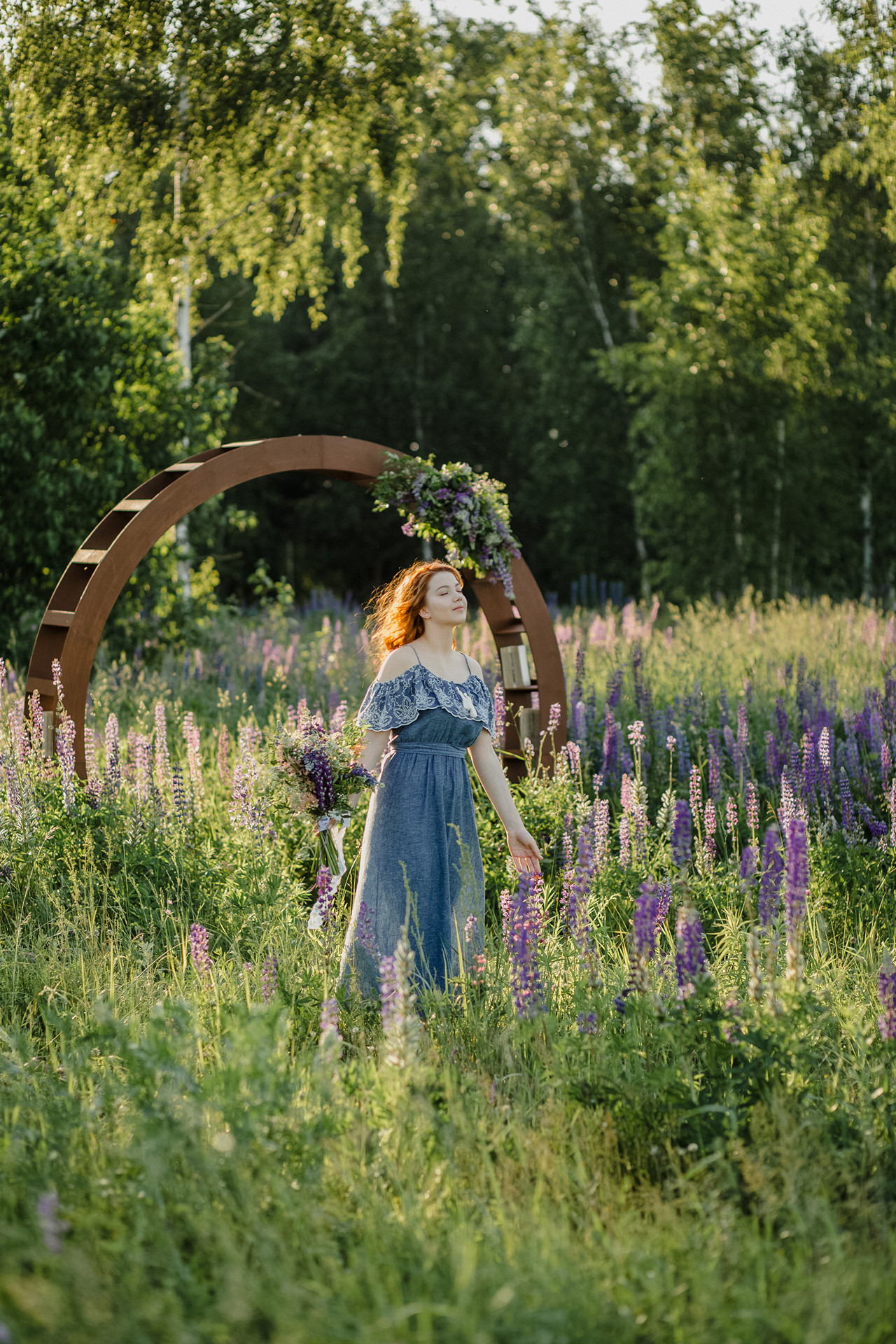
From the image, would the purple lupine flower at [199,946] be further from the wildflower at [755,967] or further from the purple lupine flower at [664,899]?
the wildflower at [755,967]

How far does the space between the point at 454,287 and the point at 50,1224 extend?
872 inches

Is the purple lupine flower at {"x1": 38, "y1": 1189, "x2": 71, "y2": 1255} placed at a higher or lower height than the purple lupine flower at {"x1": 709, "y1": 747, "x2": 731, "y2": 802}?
lower

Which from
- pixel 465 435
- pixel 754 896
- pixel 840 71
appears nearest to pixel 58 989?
pixel 754 896

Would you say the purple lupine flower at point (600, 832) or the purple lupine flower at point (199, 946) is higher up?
the purple lupine flower at point (600, 832)

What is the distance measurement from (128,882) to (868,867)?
3230mm

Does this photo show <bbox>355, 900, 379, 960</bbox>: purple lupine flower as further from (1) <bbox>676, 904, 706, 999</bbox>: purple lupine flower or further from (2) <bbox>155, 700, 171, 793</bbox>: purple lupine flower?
(2) <bbox>155, 700, 171, 793</bbox>: purple lupine flower

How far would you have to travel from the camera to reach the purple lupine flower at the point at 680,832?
282 centimetres

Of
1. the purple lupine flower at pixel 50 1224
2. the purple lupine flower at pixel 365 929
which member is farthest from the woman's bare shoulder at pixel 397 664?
the purple lupine flower at pixel 50 1224

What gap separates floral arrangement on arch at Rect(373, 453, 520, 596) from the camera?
5680 mm

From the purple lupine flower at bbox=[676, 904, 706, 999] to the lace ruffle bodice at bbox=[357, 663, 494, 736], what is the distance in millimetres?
1485

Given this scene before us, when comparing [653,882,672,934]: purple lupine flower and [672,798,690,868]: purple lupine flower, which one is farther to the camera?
[653,882,672,934]: purple lupine flower

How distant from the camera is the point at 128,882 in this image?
4.45 metres

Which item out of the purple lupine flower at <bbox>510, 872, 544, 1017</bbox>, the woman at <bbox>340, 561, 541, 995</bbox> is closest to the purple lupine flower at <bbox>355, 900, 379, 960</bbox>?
the woman at <bbox>340, 561, 541, 995</bbox>

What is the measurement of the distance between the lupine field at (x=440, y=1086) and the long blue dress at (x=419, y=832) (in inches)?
9.2
